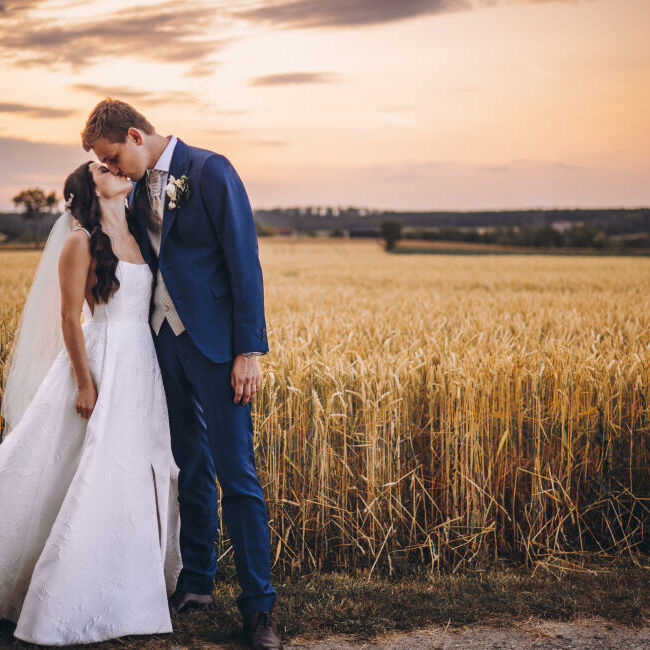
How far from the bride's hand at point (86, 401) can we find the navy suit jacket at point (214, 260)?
0.58m

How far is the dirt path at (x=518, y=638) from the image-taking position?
2.88 m

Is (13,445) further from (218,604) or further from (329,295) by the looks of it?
(329,295)

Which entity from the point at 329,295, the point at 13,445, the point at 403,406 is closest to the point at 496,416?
the point at 403,406

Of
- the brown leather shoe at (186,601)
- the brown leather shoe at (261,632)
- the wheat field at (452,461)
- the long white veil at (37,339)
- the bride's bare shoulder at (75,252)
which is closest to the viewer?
the brown leather shoe at (261,632)

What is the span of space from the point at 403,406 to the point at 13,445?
7.36 feet

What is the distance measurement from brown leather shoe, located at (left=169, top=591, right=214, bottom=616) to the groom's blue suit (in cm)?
43

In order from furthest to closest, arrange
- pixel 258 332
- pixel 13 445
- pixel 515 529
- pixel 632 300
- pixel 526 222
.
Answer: pixel 526 222 → pixel 632 300 → pixel 515 529 → pixel 13 445 → pixel 258 332

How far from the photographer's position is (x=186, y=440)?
3.25 metres

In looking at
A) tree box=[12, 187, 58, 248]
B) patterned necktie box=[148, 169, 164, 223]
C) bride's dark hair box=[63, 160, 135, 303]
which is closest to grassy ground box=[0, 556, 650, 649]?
bride's dark hair box=[63, 160, 135, 303]

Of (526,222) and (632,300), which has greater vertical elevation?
(526,222)

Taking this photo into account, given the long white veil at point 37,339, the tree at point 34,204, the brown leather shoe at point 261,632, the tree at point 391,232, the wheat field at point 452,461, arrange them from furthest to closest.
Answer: the tree at point 391,232 → the tree at point 34,204 → the wheat field at point 452,461 → the long white veil at point 37,339 → the brown leather shoe at point 261,632

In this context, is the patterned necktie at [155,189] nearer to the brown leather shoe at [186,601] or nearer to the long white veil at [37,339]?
the long white veil at [37,339]

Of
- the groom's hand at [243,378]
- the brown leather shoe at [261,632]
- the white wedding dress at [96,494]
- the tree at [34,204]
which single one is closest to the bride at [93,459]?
the white wedding dress at [96,494]

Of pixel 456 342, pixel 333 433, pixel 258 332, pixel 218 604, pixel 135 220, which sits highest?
pixel 135 220
